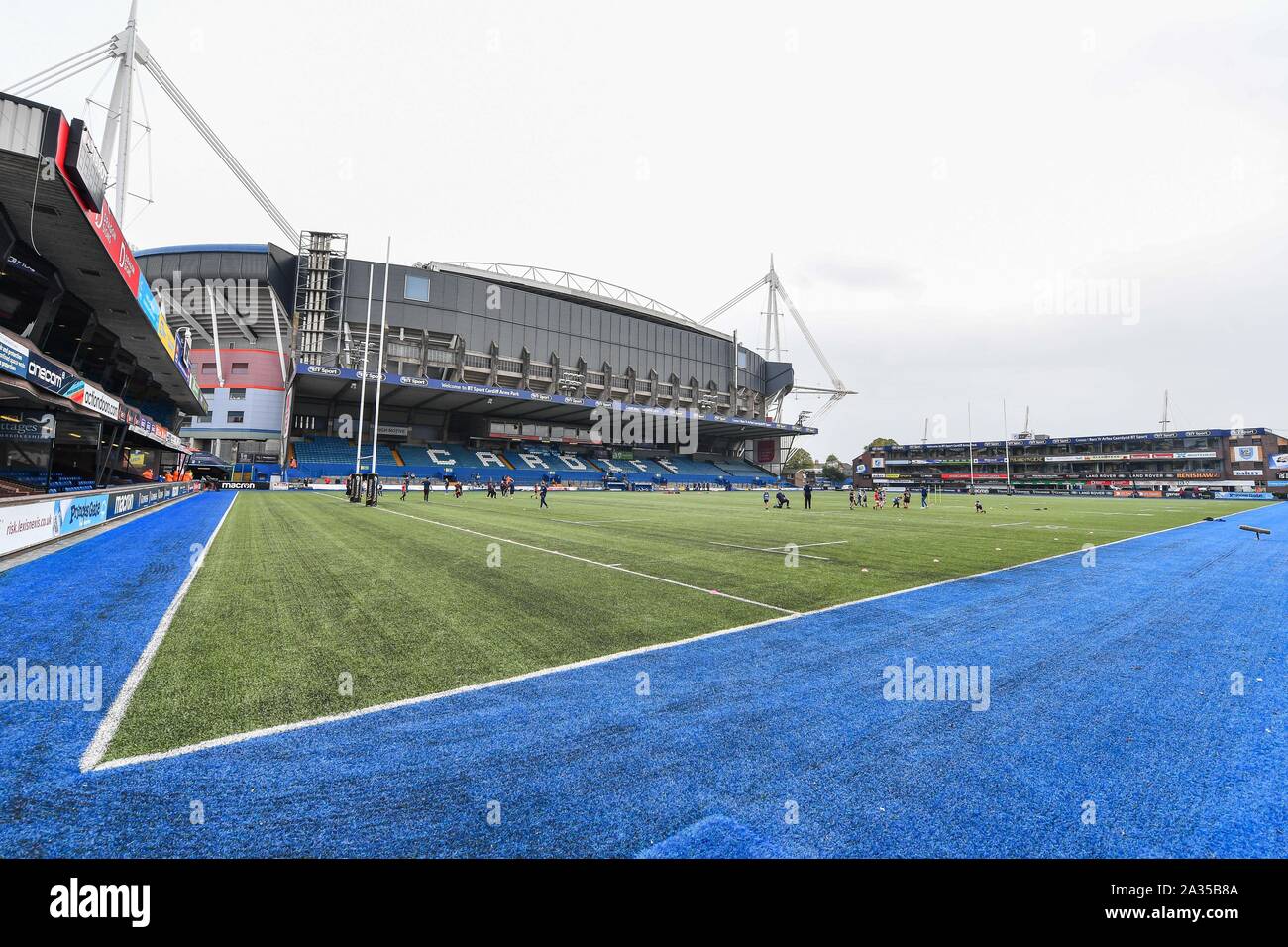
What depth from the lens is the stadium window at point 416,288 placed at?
2709 inches

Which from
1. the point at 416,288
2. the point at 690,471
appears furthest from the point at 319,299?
the point at 690,471

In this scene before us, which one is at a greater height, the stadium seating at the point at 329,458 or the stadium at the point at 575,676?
the stadium seating at the point at 329,458

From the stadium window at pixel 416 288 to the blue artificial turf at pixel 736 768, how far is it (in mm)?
71593

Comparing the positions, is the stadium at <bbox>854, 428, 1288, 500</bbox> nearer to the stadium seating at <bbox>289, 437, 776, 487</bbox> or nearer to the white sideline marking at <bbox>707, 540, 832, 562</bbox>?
the stadium seating at <bbox>289, 437, 776, 487</bbox>

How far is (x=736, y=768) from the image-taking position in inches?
133

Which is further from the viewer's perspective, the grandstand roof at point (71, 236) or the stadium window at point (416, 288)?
the stadium window at point (416, 288)

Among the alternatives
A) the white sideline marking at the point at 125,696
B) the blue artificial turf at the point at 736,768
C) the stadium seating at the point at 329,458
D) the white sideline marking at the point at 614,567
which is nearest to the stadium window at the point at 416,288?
the stadium seating at the point at 329,458

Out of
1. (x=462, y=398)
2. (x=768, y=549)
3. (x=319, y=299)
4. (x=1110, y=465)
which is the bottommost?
(x=768, y=549)

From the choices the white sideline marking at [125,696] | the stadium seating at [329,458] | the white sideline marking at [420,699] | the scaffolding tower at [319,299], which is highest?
the scaffolding tower at [319,299]

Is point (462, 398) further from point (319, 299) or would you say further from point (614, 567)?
point (614, 567)

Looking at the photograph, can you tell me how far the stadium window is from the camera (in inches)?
2709

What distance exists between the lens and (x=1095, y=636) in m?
6.46

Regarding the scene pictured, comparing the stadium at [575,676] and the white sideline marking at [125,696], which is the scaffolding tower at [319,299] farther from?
the white sideline marking at [125,696]

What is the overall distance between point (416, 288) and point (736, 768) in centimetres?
7710
